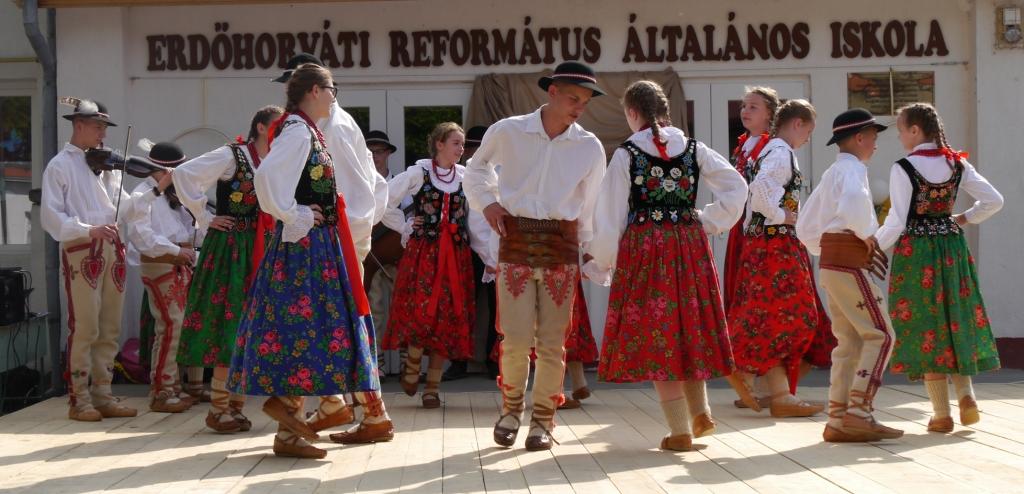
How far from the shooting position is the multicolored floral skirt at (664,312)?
5457 mm

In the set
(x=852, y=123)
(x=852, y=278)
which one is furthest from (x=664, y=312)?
(x=852, y=123)

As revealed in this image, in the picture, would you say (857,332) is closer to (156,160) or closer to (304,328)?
(304,328)

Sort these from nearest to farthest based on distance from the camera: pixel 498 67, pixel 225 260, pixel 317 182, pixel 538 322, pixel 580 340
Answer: pixel 317 182 < pixel 538 322 < pixel 225 260 < pixel 580 340 < pixel 498 67

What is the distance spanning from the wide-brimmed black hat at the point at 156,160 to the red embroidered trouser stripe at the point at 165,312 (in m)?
→ 0.62

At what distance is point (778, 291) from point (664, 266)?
5.68 ft

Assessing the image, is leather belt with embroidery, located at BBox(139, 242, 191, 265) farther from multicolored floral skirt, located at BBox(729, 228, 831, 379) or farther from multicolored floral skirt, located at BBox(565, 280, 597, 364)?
multicolored floral skirt, located at BBox(729, 228, 831, 379)

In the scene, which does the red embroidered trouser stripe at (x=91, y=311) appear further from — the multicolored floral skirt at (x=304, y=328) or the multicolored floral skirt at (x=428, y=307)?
the multicolored floral skirt at (x=304, y=328)

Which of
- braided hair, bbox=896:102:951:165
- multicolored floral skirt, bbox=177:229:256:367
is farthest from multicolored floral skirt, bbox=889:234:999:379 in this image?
multicolored floral skirt, bbox=177:229:256:367

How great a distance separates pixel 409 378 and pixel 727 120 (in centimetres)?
360

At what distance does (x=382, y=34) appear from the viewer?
987cm

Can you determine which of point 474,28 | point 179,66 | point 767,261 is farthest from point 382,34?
point 767,261

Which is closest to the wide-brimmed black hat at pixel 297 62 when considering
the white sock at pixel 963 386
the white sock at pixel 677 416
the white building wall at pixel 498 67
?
the white sock at pixel 677 416

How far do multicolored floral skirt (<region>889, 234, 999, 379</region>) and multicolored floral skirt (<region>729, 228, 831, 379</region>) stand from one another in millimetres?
795

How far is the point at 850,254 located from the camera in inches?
Result: 229
